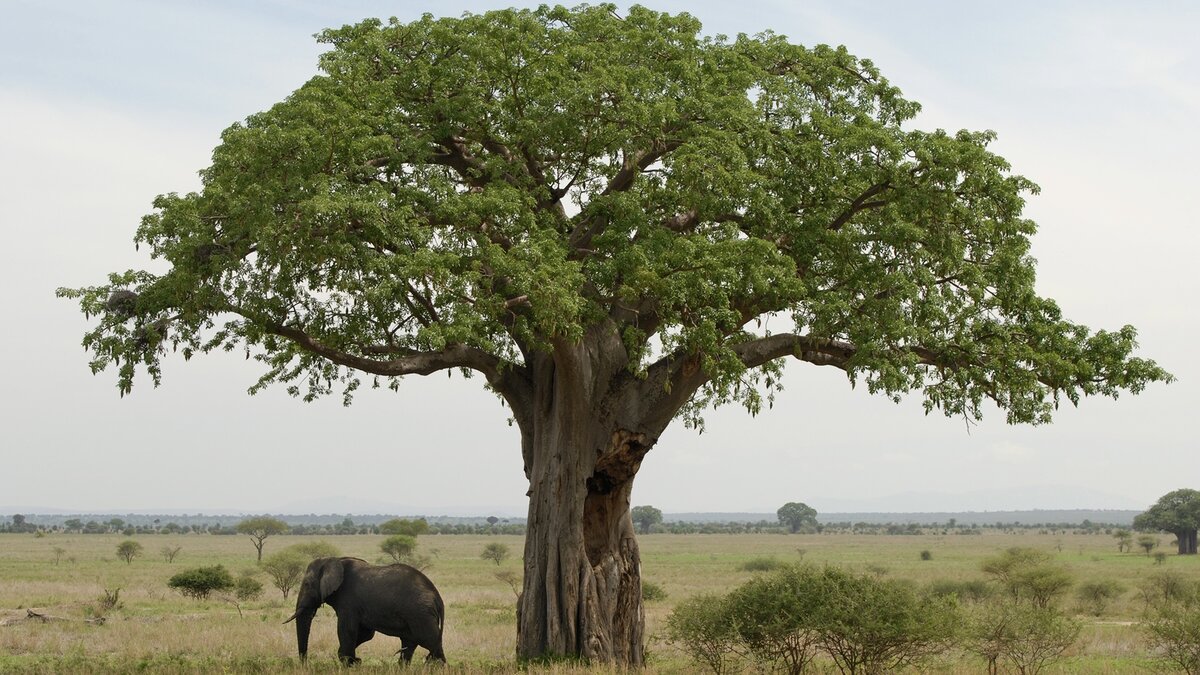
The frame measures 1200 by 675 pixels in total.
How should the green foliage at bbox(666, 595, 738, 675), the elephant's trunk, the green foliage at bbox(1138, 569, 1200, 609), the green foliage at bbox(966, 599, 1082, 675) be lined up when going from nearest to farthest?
the green foliage at bbox(666, 595, 738, 675) < the green foliage at bbox(966, 599, 1082, 675) < the elephant's trunk < the green foliage at bbox(1138, 569, 1200, 609)

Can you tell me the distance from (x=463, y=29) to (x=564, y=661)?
929 centimetres

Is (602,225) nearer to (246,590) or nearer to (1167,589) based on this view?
(246,590)

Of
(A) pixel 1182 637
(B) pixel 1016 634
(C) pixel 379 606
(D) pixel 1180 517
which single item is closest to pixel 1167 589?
(A) pixel 1182 637

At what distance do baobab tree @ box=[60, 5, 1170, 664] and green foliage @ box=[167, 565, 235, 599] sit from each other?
20573 millimetres

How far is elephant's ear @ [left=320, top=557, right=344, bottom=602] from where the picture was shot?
18.7 meters

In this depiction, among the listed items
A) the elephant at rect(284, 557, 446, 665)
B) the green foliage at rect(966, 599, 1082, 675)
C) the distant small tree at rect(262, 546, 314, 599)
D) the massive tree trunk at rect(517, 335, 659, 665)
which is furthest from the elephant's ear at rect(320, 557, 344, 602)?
the distant small tree at rect(262, 546, 314, 599)

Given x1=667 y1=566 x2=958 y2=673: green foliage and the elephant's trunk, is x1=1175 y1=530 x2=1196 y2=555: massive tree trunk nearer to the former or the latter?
x1=667 y1=566 x2=958 y2=673: green foliage

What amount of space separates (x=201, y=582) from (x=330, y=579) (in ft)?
62.9

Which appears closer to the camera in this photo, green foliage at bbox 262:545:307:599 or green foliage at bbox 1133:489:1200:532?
green foliage at bbox 262:545:307:599

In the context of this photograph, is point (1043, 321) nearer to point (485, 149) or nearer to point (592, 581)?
point (592, 581)

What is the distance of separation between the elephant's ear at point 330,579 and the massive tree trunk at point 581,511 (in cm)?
320

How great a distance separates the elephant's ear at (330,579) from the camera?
61.3ft

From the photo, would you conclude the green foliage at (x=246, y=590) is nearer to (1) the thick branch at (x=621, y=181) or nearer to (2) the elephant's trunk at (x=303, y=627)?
(2) the elephant's trunk at (x=303, y=627)

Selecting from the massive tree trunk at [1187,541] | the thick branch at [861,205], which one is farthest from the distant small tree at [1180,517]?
the thick branch at [861,205]
